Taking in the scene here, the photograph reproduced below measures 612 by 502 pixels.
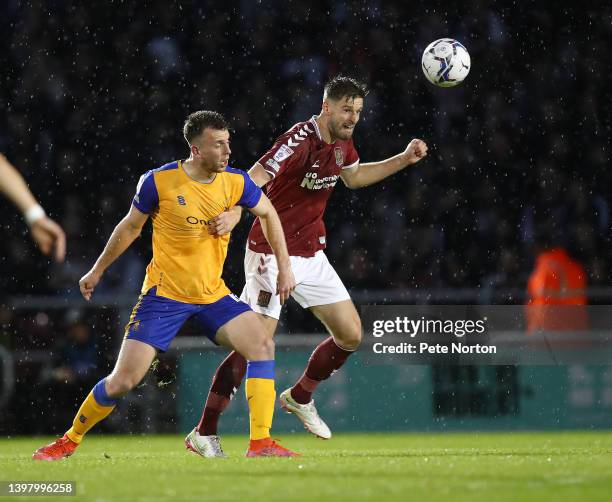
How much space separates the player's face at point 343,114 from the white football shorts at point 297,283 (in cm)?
76

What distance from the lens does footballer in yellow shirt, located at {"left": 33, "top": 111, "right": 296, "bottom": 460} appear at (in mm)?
6223

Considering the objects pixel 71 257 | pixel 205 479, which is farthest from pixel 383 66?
pixel 205 479

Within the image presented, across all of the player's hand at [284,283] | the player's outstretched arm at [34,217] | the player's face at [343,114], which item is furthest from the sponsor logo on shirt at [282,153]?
the player's outstretched arm at [34,217]

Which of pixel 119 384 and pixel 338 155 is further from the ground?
pixel 338 155

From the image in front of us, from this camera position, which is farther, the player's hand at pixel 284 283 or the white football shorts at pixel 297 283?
the white football shorts at pixel 297 283

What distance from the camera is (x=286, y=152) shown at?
6.97 metres

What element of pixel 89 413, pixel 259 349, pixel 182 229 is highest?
pixel 182 229

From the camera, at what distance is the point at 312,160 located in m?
7.14

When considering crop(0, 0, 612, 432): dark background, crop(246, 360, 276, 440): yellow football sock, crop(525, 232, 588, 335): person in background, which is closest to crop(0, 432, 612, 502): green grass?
crop(246, 360, 276, 440): yellow football sock

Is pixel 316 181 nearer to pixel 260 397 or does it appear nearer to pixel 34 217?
pixel 260 397

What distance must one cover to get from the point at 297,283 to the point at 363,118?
6900 millimetres

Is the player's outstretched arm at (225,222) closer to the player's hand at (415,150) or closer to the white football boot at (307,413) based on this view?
the player's hand at (415,150)

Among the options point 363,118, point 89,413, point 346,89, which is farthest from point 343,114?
point 363,118

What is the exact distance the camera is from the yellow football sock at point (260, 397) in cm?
626
